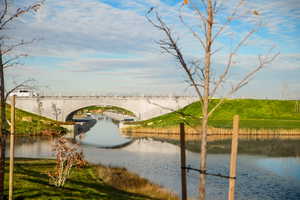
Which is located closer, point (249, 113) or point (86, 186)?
point (86, 186)

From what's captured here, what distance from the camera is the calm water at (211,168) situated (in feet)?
107

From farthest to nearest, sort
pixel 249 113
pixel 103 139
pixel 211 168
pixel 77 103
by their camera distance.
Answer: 1. pixel 249 113
2. pixel 77 103
3. pixel 103 139
4. pixel 211 168

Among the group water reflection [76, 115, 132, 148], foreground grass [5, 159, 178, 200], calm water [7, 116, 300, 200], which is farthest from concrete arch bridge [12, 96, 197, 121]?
foreground grass [5, 159, 178, 200]

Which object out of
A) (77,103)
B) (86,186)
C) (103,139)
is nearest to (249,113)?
(103,139)

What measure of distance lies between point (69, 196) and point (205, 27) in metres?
13.4

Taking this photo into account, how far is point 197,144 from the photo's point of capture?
227ft

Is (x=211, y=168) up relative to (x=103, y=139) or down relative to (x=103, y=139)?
down

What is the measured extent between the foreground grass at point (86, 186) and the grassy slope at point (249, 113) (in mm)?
60146

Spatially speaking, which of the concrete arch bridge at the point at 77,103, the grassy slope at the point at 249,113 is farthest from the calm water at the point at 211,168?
the concrete arch bridge at the point at 77,103

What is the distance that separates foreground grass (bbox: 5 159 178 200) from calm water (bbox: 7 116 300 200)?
2.56 metres

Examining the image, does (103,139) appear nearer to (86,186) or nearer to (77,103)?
(77,103)

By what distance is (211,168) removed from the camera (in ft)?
142

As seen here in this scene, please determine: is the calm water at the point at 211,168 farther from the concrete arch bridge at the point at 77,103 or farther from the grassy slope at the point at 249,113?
the concrete arch bridge at the point at 77,103

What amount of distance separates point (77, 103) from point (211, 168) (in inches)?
2966
